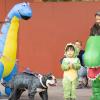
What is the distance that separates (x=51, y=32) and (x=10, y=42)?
4.54 metres

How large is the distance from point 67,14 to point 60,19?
0.27 metres

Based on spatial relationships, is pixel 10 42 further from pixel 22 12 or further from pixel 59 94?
pixel 59 94

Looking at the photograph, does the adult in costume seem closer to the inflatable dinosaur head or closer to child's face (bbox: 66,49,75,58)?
child's face (bbox: 66,49,75,58)

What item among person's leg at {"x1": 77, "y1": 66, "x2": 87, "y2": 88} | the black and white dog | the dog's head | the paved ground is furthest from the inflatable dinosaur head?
person's leg at {"x1": 77, "y1": 66, "x2": 87, "y2": 88}

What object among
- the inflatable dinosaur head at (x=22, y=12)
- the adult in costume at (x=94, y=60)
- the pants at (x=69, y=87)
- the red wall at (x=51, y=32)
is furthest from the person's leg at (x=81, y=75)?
the adult in costume at (x=94, y=60)

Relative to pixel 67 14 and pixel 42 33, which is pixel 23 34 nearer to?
pixel 42 33

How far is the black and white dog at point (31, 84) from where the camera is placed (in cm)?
969

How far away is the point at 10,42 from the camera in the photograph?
10.6 m

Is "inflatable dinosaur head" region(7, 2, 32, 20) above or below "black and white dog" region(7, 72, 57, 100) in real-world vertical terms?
above

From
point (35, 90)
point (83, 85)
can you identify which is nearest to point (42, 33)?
point (83, 85)

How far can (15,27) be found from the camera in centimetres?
1074

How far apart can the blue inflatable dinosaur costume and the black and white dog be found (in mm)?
422

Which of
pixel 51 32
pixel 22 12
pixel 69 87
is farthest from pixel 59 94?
pixel 51 32

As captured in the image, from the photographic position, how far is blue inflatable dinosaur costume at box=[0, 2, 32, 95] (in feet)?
34.4
